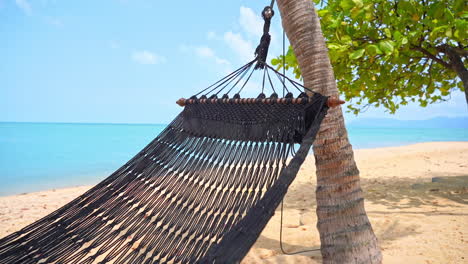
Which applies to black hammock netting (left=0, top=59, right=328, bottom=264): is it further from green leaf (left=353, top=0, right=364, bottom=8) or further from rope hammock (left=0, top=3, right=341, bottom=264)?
green leaf (left=353, top=0, right=364, bottom=8)

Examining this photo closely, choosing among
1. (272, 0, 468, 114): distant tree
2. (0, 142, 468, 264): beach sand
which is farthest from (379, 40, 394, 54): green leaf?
(0, 142, 468, 264): beach sand

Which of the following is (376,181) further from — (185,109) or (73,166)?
(73,166)

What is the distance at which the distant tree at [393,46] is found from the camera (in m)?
2.04

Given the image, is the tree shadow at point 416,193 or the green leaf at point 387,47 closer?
the green leaf at point 387,47

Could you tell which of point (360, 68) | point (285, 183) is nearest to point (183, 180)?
point (285, 183)

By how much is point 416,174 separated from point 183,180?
16.3 feet

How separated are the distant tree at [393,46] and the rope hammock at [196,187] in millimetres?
664

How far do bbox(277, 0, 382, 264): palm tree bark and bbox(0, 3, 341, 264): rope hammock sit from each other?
22 cm

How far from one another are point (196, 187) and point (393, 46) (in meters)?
1.37

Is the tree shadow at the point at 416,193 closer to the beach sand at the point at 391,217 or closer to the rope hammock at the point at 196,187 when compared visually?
the beach sand at the point at 391,217

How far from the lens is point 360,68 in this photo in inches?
126

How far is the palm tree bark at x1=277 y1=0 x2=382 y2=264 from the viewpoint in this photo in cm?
157

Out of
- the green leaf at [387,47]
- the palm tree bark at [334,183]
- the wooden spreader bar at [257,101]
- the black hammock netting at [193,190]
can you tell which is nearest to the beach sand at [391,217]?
the palm tree bark at [334,183]

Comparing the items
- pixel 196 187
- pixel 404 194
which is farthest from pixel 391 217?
pixel 196 187
